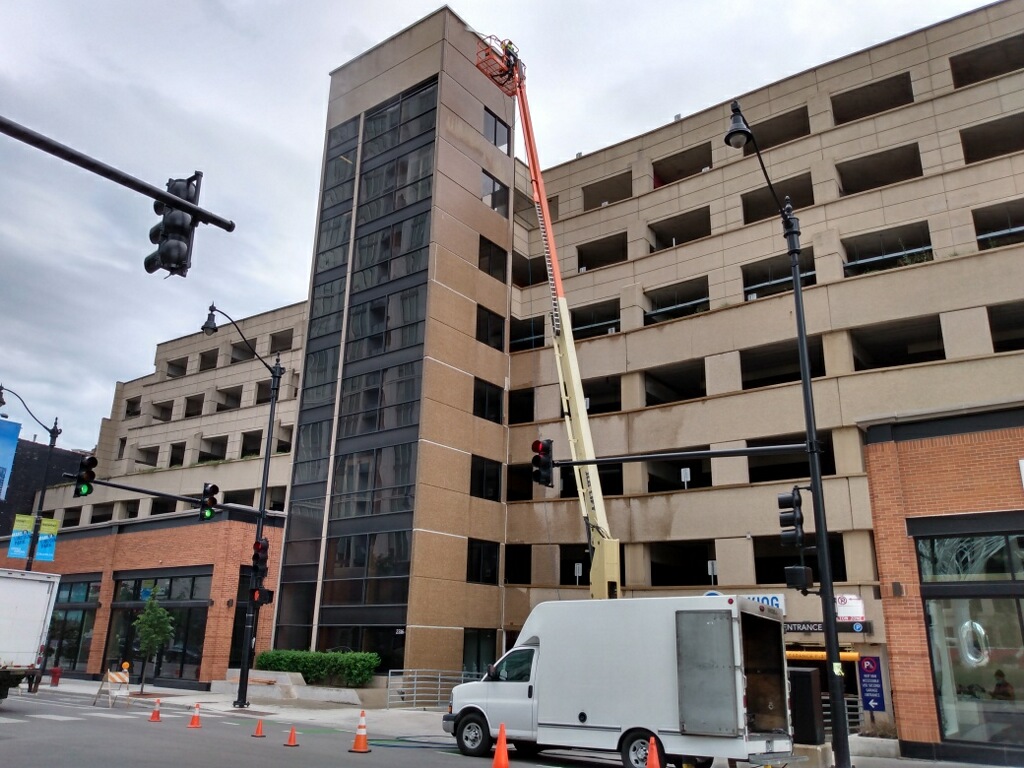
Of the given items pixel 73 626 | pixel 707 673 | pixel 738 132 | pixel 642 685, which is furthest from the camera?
pixel 73 626

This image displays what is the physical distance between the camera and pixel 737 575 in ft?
96.6

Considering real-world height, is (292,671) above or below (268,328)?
below

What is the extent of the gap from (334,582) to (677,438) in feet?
48.9

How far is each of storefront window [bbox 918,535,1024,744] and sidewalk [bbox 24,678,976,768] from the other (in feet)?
3.26

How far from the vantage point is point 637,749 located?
13516 mm

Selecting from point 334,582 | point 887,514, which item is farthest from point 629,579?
point 887,514

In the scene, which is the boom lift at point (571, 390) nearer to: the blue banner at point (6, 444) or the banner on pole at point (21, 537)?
the blue banner at point (6, 444)

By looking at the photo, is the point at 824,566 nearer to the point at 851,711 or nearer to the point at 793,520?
the point at 793,520

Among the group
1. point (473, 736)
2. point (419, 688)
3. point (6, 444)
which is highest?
point (6, 444)

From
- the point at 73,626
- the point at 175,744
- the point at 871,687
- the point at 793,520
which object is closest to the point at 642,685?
the point at 793,520

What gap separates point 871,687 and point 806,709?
4747 mm

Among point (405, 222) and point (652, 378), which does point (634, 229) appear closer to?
point (652, 378)

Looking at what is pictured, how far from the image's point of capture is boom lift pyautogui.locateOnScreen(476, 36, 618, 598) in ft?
73.5

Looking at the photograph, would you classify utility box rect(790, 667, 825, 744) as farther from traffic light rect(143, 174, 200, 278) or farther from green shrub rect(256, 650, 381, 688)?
green shrub rect(256, 650, 381, 688)
